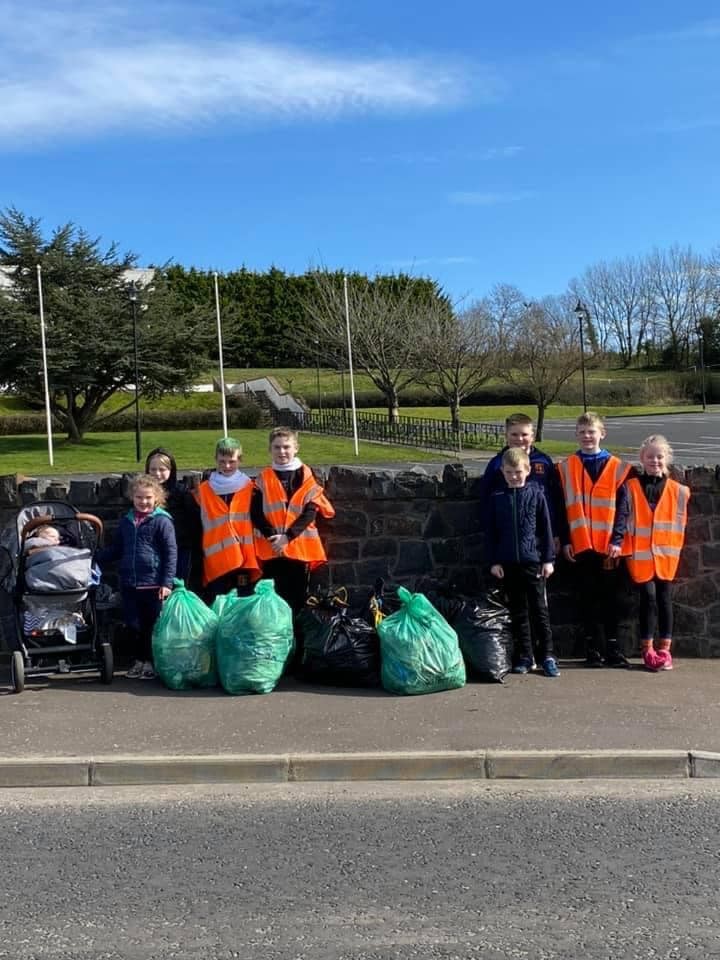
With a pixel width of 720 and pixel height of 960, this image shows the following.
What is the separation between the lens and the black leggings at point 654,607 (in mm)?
7891

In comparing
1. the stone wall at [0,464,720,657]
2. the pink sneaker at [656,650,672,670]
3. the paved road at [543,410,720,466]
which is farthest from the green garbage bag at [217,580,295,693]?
the paved road at [543,410,720,466]

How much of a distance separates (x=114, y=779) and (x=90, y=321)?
124ft

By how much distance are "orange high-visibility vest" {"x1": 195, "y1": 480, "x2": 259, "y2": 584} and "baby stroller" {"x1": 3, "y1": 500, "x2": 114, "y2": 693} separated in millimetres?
926

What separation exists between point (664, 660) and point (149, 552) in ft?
13.4

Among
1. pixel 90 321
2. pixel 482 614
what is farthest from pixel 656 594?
pixel 90 321

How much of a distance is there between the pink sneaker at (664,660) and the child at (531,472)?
45.0 inches

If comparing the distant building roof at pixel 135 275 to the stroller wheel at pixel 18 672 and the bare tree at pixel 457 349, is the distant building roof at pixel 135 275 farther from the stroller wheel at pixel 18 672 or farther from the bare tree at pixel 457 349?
the stroller wheel at pixel 18 672

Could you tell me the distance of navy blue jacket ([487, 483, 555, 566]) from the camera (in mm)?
7605

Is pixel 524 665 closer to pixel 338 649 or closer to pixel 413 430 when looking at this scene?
pixel 338 649

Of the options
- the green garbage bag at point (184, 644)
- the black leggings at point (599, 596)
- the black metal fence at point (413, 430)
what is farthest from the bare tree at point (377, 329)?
the green garbage bag at point (184, 644)

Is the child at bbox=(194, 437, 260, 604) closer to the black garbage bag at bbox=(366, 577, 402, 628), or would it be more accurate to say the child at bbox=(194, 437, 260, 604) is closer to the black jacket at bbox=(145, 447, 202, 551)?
the black jacket at bbox=(145, 447, 202, 551)

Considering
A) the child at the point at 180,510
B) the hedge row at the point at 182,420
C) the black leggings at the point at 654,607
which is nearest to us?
the black leggings at the point at 654,607

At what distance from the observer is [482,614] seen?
7547 mm

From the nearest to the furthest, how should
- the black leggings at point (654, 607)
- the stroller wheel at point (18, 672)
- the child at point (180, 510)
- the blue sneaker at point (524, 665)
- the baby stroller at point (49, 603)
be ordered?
the stroller wheel at point (18, 672)
the baby stroller at point (49, 603)
the blue sneaker at point (524, 665)
the black leggings at point (654, 607)
the child at point (180, 510)
